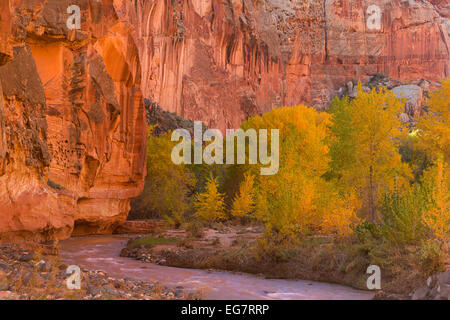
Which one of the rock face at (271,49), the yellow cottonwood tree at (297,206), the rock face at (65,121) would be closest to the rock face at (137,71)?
the rock face at (65,121)

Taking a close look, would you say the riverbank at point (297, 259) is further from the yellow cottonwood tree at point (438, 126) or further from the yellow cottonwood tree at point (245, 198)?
the yellow cottonwood tree at point (438, 126)

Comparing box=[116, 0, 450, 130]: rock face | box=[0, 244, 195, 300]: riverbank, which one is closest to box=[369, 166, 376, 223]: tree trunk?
box=[0, 244, 195, 300]: riverbank

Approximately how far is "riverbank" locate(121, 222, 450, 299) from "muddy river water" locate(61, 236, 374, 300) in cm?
52

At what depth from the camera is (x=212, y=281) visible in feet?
50.6

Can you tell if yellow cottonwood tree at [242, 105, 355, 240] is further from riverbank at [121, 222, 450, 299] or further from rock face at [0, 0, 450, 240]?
rock face at [0, 0, 450, 240]

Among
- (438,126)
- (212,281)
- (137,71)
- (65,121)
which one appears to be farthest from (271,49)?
(212,281)

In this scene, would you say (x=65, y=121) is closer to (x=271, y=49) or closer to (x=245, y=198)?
(x=245, y=198)

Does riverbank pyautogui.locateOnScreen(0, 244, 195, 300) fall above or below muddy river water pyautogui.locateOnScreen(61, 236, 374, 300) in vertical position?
above

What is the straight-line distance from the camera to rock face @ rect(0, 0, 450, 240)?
1598cm

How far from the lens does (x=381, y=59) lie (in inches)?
3610

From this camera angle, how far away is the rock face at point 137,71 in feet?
52.4

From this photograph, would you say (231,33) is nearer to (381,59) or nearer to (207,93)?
(207,93)

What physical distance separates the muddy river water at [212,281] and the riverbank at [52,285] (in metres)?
1.38

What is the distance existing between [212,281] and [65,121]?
10.0 meters
